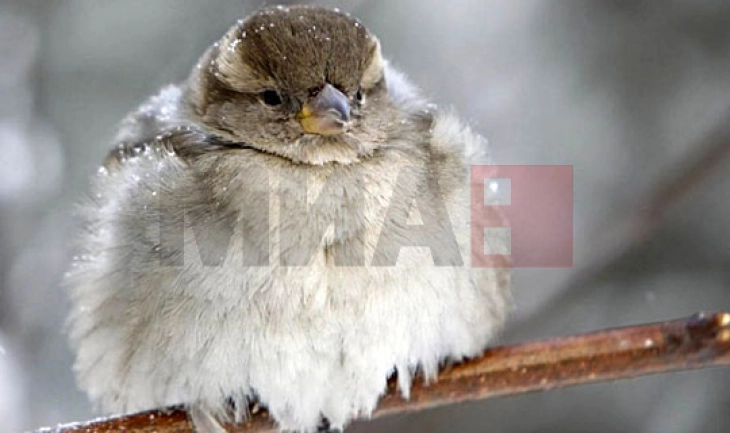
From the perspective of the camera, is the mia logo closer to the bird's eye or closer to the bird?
the bird

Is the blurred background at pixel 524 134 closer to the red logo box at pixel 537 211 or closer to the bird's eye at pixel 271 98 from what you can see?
the red logo box at pixel 537 211

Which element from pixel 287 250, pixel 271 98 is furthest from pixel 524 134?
pixel 287 250

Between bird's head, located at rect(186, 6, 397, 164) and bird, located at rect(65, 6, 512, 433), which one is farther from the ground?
bird's head, located at rect(186, 6, 397, 164)

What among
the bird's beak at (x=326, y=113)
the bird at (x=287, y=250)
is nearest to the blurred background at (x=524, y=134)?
the bird at (x=287, y=250)

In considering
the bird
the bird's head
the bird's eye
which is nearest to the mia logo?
the bird

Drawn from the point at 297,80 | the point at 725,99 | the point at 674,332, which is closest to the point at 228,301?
the point at 297,80

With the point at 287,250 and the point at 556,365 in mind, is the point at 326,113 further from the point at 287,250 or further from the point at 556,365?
the point at 556,365
